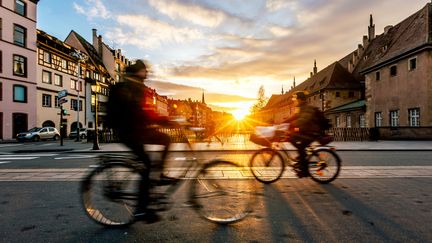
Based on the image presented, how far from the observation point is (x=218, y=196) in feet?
13.1

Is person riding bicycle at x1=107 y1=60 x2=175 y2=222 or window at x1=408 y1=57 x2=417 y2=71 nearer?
person riding bicycle at x1=107 y1=60 x2=175 y2=222

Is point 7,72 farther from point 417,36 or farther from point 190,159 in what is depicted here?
point 417,36

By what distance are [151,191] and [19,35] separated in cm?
3854

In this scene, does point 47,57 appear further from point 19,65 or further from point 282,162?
point 282,162

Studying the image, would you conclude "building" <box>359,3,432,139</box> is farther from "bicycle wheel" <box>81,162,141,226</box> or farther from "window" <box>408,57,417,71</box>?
"bicycle wheel" <box>81,162,141,226</box>

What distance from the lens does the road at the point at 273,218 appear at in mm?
3443

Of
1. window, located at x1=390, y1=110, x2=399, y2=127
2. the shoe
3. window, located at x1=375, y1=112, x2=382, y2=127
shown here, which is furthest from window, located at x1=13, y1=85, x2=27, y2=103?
window, located at x1=390, y1=110, x2=399, y2=127

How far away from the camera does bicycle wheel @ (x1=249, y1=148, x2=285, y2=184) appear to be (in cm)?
597

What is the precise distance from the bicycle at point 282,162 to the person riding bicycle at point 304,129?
0.40 feet

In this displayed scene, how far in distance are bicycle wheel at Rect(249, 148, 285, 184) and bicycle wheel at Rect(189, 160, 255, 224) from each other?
77.4 inches


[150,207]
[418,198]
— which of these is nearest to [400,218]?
[418,198]

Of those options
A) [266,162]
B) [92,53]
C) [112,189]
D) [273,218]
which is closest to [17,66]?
[92,53]

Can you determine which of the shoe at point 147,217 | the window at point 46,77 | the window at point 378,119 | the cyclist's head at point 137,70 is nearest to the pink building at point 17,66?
the window at point 46,77

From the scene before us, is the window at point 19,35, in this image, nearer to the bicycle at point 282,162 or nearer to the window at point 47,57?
the window at point 47,57
